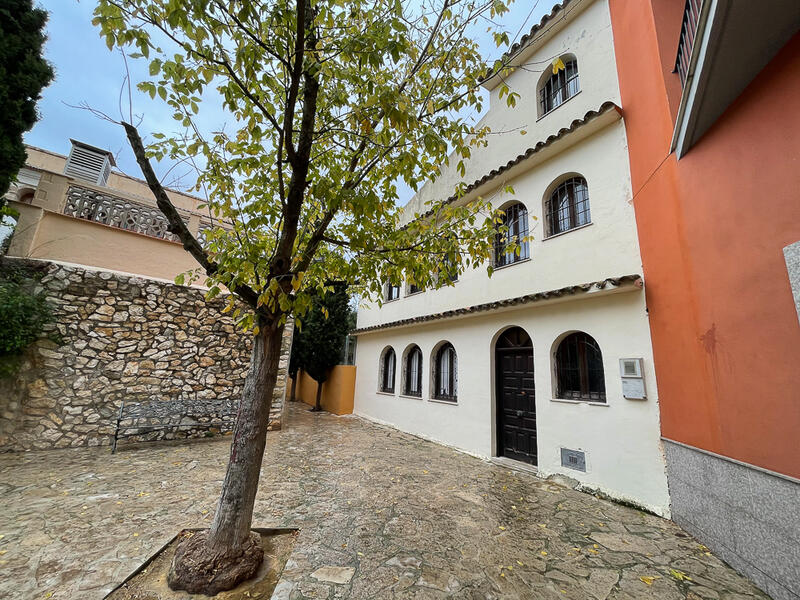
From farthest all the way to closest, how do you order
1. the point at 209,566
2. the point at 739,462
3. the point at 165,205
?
the point at 739,462, the point at 165,205, the point at 209,566

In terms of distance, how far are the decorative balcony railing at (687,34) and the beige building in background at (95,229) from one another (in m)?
7.38

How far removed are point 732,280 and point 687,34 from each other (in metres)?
2.82

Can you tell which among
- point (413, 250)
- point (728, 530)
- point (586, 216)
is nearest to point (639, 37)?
point (586, 216)

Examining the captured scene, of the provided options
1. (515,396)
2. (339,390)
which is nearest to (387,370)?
A: (339,390)

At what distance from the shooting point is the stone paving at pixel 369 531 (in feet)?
8.93

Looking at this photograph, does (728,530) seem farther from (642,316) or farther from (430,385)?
(430,385)

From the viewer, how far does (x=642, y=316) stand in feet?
15.5

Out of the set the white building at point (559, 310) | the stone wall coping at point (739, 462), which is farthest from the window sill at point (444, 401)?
the stone wall coping at point (739, 462)

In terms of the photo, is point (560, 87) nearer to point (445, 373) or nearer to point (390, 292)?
point (445, 373)

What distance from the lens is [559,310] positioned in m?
5.89

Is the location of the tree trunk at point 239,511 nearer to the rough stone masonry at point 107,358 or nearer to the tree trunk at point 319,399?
the rough stone masonry at point 107,358

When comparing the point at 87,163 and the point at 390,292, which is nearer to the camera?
the point at 87,163

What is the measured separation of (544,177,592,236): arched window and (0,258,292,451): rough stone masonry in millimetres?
8137

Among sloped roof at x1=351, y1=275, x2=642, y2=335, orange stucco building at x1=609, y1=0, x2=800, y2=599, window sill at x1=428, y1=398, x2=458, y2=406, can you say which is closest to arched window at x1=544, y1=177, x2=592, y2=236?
sloped roof at x1=351, y1=275, x2=642, y2=335
